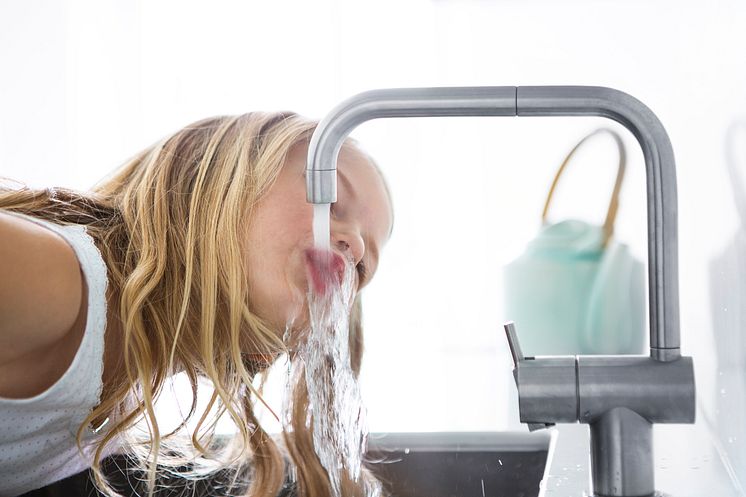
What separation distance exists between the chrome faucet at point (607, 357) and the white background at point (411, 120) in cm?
53

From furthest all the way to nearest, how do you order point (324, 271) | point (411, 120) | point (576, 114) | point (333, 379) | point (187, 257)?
point (411, 120) → point (187, 257) → point (333, 379) → point (324, 271) → point (576, 114)

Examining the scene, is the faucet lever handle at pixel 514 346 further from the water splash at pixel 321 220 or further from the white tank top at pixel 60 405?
the white tank top at pixel 60 405

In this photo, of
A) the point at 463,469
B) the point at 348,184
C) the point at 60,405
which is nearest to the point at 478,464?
the point at 463,469

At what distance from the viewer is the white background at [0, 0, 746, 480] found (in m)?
1.16

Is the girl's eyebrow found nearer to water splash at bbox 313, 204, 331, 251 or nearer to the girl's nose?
the girl's nose

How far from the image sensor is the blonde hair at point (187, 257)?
94cm

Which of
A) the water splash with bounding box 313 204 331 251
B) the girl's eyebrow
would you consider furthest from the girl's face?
the water splash with bounding box 313 204 331 251

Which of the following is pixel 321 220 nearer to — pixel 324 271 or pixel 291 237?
pixel 324 271

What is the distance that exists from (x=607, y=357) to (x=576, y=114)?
18cm

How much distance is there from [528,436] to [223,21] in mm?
837

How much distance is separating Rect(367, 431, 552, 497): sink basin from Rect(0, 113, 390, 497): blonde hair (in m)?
0.13

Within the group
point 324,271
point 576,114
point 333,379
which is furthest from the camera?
point 333,379

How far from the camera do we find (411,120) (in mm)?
1313

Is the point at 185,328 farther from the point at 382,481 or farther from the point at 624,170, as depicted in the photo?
the point at 624,170
